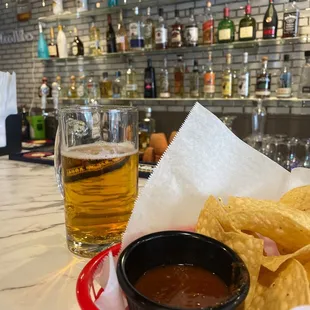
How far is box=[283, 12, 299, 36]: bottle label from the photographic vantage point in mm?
2037

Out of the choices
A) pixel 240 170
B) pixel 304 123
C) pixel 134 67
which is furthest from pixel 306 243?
pixel 134 67

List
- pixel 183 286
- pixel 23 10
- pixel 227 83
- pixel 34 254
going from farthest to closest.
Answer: pixel 23 10, pixel 227 83, pixel 34 254, pixel 183 286

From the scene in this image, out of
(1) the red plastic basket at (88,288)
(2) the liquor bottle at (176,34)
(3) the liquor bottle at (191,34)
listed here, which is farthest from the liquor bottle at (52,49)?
(1) the red plastic basket at (88,288)

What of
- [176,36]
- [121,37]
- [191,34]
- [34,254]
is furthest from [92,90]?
[34,254]

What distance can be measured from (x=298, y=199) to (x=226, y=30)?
1.96 metres

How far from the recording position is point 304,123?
2.15 metres

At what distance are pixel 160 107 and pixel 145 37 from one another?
0.56 m

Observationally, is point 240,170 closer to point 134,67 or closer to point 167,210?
point 167,210

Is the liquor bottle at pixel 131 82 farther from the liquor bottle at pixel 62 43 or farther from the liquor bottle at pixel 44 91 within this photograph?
the liquor bottle at pixel 44 91

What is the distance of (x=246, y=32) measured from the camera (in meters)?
2.20

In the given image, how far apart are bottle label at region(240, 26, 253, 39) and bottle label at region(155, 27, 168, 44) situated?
A: 560 mm

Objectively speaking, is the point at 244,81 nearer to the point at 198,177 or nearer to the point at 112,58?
the point at 112,58

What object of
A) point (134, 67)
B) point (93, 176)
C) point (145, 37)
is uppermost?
point (145, 37)

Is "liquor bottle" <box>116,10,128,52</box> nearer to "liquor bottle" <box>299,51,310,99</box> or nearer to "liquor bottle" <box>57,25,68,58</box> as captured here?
"liquor bottle" <box>57,25,68,58</box>
